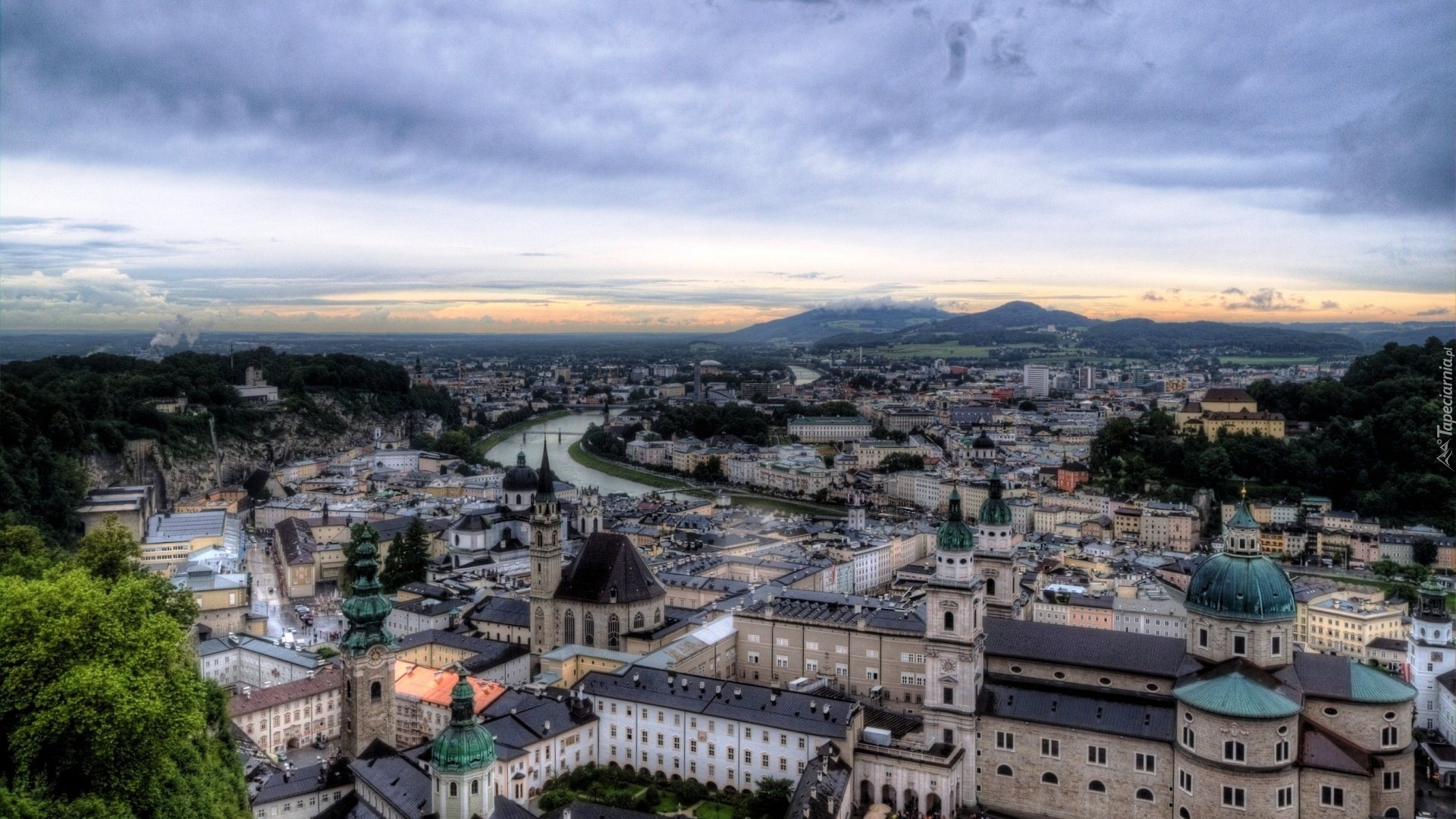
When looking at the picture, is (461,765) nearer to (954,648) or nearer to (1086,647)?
(954,648)

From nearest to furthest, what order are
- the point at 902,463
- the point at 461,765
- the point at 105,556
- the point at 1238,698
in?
the point at 461,765
the point at 1238,698
the point at 105,556
the point at 902,463

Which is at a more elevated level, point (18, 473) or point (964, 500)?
point (18, 473)

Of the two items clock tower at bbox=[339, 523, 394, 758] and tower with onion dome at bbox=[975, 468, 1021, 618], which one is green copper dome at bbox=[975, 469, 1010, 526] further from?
clock tower at bbox=[339, 523, 394, 758]

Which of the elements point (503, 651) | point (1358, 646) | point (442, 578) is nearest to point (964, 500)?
point (1358, 646)

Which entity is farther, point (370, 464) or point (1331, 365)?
point (1331, 365)

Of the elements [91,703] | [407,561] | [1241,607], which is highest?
[91,703]

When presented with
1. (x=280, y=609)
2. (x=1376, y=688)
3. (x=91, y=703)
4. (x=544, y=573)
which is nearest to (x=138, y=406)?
(x=280, y=609)

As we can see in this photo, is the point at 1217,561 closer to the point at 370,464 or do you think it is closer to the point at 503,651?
the point at 503,651

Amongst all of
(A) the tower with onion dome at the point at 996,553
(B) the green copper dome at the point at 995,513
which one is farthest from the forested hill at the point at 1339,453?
(B) the green copper dome at the point at 995,513
